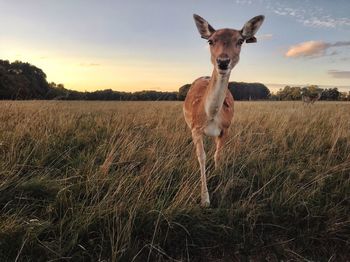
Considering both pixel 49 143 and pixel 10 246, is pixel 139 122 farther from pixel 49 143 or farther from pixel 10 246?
pixel 10 246

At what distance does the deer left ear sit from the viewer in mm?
5094

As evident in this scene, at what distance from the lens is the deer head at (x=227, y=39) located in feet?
15.3

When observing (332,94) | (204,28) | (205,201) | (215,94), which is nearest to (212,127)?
(215,94)

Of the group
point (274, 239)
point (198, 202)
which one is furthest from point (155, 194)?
point (274, 239)

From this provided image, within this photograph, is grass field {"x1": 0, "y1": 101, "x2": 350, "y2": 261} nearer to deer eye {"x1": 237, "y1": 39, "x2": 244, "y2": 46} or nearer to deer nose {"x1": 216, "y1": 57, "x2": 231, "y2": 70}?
deer nose {"x1": 216, "y1": 57, "x2": 231, "y2": 70}

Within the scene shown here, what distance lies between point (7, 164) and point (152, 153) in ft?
6.48

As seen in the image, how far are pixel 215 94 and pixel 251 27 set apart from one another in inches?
43.0

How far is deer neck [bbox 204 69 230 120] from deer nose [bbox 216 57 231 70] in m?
0.44

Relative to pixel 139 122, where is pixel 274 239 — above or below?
below

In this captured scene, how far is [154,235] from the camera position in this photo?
128 inches

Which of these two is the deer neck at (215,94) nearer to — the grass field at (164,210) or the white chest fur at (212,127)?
the white chest fur at (212,127)

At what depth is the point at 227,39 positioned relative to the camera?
16.2 feet

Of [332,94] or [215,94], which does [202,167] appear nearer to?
[215,94]

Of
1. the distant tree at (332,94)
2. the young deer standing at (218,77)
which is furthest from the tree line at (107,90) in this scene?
the young deer standing at (218,77)
